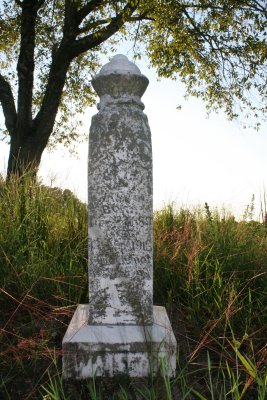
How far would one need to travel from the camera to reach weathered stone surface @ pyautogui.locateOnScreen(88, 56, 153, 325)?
8.59ft

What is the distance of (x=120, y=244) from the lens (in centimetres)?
265

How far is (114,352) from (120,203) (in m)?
0.93

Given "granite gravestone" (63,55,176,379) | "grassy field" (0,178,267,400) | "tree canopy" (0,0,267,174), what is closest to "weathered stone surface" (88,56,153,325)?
"granite gravestone" (63,55,176,379)

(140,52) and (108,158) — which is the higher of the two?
(140,52)

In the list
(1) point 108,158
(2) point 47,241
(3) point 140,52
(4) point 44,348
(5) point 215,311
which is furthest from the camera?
(3) point 140,52

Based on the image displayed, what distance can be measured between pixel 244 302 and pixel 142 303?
1.33m

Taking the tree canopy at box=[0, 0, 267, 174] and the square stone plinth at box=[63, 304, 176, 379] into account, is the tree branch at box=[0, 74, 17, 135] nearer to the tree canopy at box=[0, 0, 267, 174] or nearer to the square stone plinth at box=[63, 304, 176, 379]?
the tree canopy at box=[0, 0, 267, 174]

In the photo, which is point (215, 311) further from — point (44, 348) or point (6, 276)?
point (6, 276)

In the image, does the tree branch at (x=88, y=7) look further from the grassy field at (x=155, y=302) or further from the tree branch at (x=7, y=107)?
the grassy field at (x=155, y=302)

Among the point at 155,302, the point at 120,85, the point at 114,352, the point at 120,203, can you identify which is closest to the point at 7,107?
the point at 155,302

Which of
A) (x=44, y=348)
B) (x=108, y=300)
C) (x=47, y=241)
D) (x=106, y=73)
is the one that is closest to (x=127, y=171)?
(x=106, y=73)

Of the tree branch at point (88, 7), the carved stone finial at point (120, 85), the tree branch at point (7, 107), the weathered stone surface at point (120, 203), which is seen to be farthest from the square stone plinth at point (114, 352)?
the tree branch at point (88, 7)

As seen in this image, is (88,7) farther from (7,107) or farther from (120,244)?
(120,244)

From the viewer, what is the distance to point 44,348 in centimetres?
289
